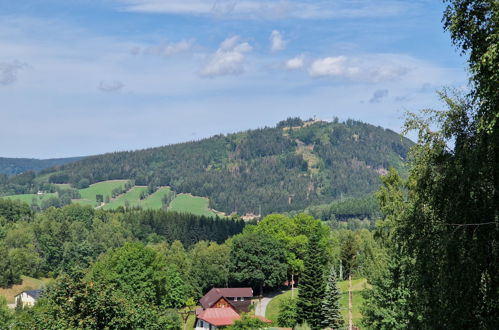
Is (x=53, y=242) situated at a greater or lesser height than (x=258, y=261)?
greater

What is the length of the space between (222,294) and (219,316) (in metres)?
17.8

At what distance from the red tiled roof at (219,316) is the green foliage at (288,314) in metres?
12.3

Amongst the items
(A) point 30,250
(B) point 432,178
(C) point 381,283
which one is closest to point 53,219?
(A) point 30,250

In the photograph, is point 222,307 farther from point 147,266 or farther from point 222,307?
point 147,266

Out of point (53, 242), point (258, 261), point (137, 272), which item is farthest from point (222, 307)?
point (53, 242)

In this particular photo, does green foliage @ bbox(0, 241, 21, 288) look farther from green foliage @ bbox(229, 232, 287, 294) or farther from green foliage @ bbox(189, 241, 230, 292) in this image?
green foliage @ bbox(229, 232, 287, 294)

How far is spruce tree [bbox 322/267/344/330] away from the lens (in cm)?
6200

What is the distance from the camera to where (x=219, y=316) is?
86062 millimetres

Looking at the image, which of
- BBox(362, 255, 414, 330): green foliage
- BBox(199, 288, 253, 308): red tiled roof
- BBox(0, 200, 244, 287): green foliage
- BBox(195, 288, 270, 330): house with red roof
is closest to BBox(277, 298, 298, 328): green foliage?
BBox(195, 288, 270, 330): house with red roof

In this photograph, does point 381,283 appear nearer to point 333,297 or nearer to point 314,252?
point 333,297

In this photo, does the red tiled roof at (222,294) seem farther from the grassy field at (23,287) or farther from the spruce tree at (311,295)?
the grassy field at (23,287)

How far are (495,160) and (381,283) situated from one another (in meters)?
20.5

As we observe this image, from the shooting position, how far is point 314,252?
69125 mm

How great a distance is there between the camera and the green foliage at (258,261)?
359 ft
